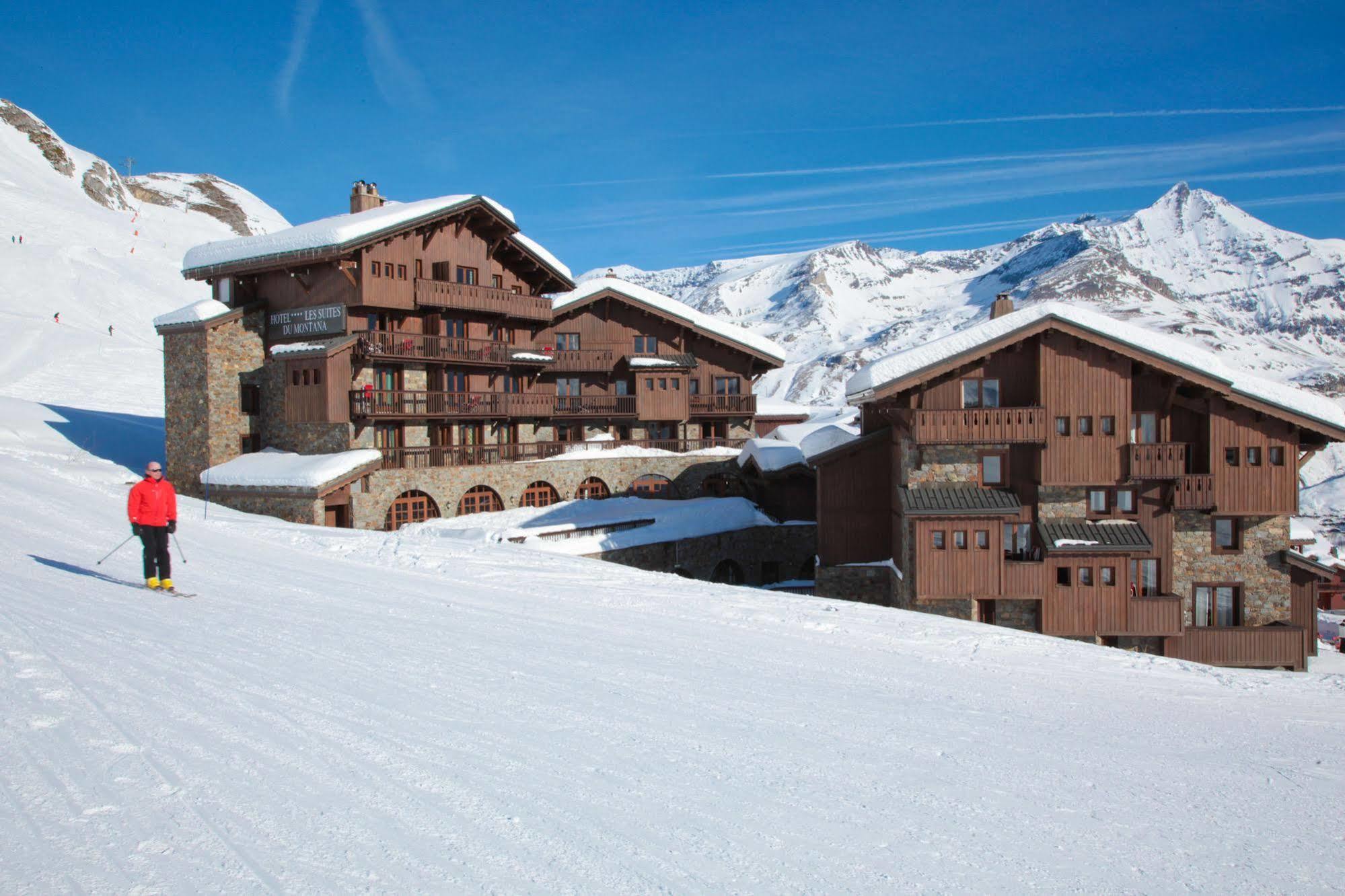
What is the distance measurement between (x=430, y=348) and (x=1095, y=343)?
21.2 m

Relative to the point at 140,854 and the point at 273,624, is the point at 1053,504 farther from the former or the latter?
the point at 140,854

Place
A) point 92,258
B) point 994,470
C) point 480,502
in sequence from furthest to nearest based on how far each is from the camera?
point 92,258 < point 480,502 < point 994,470

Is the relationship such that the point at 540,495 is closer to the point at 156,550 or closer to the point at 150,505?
the point at 156,550

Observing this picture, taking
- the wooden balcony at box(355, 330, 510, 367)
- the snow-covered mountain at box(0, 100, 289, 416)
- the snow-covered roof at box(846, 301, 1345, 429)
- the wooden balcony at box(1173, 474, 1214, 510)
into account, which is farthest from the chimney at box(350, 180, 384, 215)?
the wooden balcony at box(1173, 474, 1214, 510)

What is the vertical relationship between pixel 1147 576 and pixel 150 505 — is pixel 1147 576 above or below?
below

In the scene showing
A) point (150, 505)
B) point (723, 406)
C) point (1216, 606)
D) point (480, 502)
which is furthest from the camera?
point (723, 406)

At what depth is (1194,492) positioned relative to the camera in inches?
953

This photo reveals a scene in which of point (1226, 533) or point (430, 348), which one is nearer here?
point (1226, 533)

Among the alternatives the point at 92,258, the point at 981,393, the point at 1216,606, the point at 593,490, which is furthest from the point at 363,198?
the point at 92,258

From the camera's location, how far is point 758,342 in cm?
4081

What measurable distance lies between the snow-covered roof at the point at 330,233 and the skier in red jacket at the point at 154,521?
18.8 m

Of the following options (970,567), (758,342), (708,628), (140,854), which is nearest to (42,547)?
(708,628)

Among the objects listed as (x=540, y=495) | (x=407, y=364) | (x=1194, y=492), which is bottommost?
(x=540, y=495)

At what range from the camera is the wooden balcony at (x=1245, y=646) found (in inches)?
974
